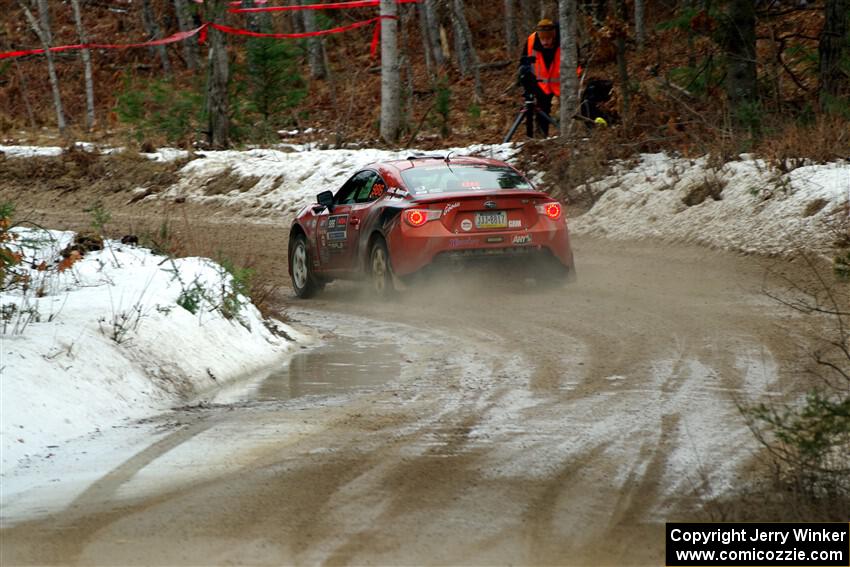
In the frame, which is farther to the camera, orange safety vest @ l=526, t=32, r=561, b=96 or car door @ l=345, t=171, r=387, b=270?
orange safety vest @ l=526, t=32, r=561, b=96

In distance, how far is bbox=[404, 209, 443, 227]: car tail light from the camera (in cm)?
1284

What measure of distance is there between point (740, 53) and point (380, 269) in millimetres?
9007

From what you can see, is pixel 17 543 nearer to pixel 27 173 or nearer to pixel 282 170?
pixel 282 170

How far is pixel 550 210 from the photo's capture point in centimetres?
1326

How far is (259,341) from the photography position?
10.1 metres

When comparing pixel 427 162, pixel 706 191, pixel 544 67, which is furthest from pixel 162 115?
pixel 427 162

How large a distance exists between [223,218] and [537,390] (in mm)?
16397

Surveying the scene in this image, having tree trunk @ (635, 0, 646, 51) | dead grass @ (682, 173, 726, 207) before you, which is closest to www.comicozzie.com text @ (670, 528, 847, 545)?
dead grass @ (682, 173, 726, 207)

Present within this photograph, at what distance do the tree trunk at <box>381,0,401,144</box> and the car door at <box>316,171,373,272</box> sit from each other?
11.6 m

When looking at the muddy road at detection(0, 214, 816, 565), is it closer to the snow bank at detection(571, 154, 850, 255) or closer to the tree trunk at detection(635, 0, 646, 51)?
the snow bank at detection(571, 154, 850, 255)

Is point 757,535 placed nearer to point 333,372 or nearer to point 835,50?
point 333,372

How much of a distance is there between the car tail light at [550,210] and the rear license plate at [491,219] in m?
0.42

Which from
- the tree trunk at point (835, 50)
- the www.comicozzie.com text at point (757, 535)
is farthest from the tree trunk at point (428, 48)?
the www.comicozzie.com text at point (757, 535)

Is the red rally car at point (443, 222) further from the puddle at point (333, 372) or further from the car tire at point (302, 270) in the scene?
the puddle at point (333, 372)
